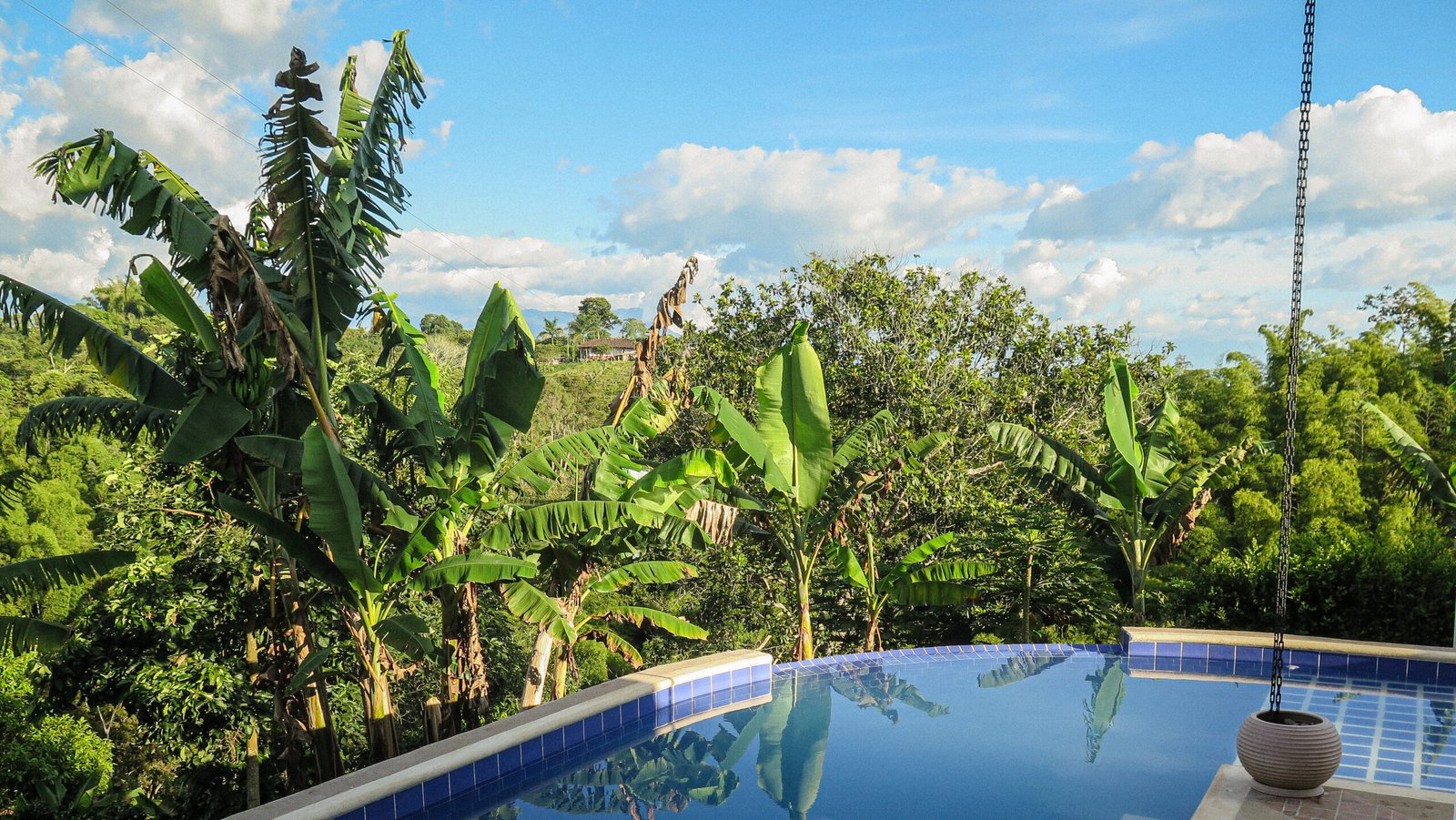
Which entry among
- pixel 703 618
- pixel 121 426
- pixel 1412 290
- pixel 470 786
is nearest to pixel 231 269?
pixel 121 426

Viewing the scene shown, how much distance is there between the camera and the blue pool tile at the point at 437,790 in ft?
17.0

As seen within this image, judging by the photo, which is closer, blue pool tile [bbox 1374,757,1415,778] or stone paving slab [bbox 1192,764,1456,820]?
stone paving slab [bbox 1192,764,1456,820]

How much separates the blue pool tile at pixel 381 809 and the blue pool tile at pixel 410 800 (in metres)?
0.03

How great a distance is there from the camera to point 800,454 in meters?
7.92

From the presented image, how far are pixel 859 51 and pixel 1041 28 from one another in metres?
2.04

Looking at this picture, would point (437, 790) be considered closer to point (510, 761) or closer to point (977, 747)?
point (510, 761)

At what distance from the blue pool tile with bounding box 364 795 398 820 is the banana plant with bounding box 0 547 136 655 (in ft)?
7.79

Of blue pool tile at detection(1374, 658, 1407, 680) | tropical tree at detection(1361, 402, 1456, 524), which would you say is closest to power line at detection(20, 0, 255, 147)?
blue pool tile at detection(1374, 658, 1407, 680)

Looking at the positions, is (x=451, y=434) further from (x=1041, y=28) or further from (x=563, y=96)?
(x=563, y=96)

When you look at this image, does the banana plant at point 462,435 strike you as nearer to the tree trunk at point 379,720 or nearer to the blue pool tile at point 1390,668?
the tree trunk at point 379,720

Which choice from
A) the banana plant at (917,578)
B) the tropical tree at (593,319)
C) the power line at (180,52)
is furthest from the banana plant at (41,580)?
the tropical tree at (593,319)

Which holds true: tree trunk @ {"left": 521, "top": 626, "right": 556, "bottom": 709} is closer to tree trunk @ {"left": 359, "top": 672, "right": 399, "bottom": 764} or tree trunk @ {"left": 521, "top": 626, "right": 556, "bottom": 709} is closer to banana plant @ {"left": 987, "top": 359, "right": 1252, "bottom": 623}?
tree trunk @ {"left": 359, "top": 672, "right": 399, "bottom": 764}

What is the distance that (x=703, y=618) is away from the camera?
1190 cm

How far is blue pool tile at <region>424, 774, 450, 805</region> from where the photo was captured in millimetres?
5184
